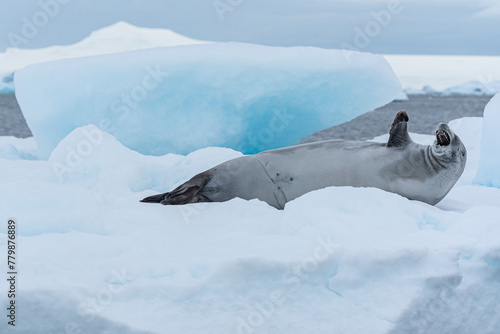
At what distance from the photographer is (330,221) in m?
2.64

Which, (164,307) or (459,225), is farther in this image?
(459,225)

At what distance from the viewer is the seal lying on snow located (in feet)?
11.0

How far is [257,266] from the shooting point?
2227 mm

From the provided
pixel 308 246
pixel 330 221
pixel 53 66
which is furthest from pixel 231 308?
pixel 53 66

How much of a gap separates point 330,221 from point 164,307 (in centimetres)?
91

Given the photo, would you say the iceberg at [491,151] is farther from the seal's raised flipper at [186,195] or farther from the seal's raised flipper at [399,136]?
the seal's raised flipper at [186,195]

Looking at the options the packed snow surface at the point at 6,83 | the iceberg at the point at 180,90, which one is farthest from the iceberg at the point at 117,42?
the iceberg at the point at 180,90

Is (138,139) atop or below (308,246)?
below

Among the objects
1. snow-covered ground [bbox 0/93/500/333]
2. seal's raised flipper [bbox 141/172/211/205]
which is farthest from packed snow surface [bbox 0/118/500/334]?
seal's raised flipper [bbox 141/172/211/205]

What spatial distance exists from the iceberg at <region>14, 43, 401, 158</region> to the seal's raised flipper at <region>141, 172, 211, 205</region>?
3.24m

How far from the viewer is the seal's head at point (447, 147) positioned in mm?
3334

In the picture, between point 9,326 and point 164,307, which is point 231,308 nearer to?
point 164,307

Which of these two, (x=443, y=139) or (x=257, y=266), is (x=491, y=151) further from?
(x=257, y=266)

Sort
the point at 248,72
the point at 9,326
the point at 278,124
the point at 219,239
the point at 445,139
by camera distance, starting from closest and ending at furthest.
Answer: the point at 9,326, the point at 219,239, the point at 445,139, the point at 248,72, the point at 278,124
